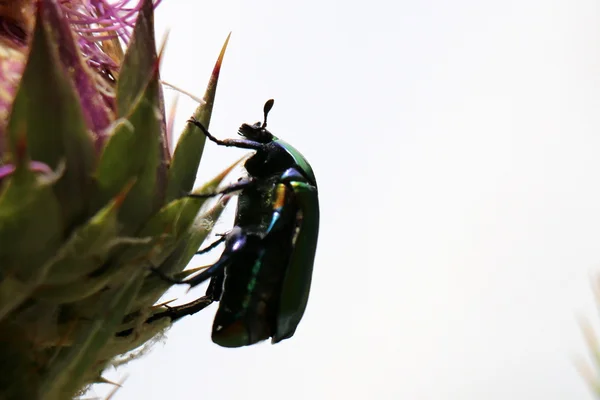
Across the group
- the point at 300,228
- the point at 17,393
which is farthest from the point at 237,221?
the point at 17,393

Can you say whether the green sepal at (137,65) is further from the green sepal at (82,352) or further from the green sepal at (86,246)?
the green sepal at (82,352)

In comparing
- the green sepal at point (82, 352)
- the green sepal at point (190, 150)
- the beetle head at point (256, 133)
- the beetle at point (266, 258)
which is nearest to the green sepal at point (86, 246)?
the green sepal at point (82, 352)

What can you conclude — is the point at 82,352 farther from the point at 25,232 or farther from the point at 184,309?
the point at 184,309

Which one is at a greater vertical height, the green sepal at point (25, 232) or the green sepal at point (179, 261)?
the green sepal at point (25, 232)

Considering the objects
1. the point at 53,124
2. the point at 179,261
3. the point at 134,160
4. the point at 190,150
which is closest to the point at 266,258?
the point at 179,261

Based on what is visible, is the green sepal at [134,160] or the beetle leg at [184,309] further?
the beetle leg at [184,309]

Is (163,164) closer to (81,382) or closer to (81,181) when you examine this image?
(81,181)

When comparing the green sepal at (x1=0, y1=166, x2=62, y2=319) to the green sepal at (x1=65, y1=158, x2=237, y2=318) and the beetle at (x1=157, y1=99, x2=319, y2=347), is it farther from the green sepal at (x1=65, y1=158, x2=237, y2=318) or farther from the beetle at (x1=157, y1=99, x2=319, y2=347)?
the beetle at (x1=157, y1=99, x2=319, y2=347)
